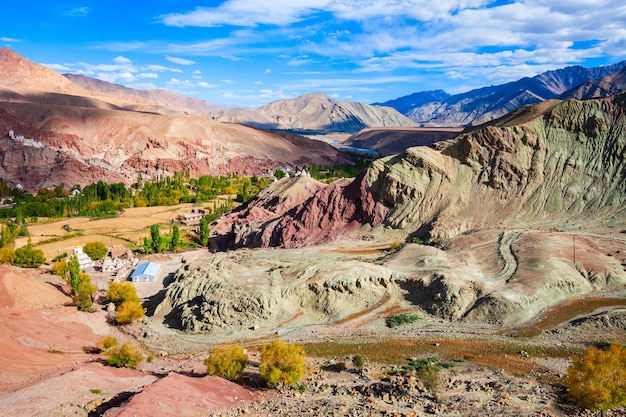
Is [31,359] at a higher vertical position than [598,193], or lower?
lower

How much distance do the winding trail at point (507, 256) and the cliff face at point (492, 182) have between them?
584 centimetres

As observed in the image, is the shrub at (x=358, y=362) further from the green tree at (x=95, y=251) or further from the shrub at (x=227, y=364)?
the green tree at (x=95, y=251)

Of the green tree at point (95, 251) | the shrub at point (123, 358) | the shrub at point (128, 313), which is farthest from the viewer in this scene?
the green tree at point (95, 251)

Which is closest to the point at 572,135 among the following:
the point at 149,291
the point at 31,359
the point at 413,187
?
the point at 413,187

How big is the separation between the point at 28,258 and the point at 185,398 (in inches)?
1499

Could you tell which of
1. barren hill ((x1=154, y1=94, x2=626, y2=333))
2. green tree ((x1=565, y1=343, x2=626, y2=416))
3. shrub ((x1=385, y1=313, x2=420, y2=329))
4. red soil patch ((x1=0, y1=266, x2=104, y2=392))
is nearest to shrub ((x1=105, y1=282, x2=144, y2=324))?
barren hill ((x1=154, y1=94, x2=626, y2=333))

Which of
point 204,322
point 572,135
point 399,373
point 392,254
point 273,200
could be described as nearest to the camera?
point 399,373

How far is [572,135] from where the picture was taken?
5100 centimetres

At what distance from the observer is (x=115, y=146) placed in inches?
4865

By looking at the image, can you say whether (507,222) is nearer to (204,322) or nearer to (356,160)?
(204,322)

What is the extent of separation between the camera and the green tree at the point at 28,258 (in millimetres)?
48850

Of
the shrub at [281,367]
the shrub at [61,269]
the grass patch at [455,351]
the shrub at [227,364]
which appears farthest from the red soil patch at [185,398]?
the shrub at [61,269]

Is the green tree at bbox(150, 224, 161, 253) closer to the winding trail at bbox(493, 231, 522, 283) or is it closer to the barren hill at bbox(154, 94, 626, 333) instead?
the barren hill at bbox(154, 94, 626, 333)

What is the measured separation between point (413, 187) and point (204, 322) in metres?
27.8
